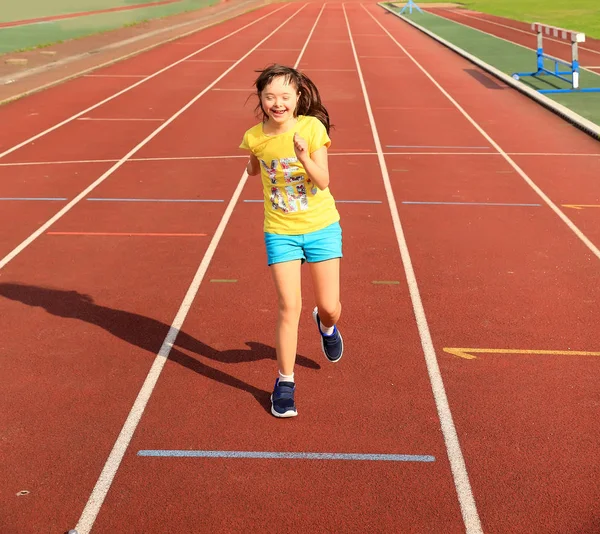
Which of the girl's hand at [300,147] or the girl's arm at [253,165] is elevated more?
the girl's hand at [300,147]

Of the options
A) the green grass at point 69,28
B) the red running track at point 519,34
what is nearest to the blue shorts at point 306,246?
the red running track at point 519,34

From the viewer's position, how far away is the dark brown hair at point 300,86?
4.61 meters

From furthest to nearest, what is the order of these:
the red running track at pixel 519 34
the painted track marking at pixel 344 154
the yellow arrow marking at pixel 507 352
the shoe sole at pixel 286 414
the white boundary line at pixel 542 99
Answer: the red running track at pixel 519 34
the white boundary line at pixel 542 99
the painted track marking at pixel 344 154
the yellow arrow marking at pixel 507 352
the shoe sole at pixel 286 414

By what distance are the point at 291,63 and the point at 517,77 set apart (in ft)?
24.8

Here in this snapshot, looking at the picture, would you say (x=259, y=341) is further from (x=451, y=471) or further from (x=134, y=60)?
(x=134, y=60)

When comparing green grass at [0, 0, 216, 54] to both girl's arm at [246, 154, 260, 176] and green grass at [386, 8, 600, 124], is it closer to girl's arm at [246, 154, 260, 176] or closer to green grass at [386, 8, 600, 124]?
green grass at [386, 8, 600, 124]

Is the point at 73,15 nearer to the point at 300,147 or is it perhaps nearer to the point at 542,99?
the point at 542,99

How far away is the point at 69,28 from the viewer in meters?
41.0

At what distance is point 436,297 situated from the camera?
7.18 m

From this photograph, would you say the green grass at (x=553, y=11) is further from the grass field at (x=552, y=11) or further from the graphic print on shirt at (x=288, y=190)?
the graphic print on shirt at (x=288, y=190)

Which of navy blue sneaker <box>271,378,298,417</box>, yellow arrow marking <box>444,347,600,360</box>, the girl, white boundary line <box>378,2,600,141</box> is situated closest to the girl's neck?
the girl

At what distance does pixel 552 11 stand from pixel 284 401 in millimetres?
46246

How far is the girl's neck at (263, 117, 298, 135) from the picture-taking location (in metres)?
4.70

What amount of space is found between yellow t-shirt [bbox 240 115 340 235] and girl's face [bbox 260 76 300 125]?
11 centimetres
